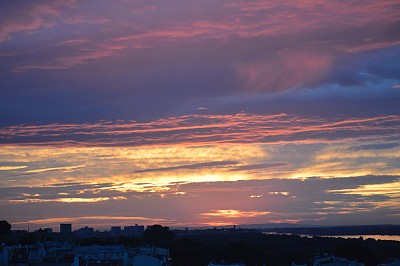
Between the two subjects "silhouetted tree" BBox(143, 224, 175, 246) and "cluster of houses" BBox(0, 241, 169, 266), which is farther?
"silhouetted tree" BBox(143, 224, 175, 246)

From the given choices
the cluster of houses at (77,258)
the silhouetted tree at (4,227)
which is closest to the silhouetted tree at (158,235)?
the silhouetted tree at (4,227)

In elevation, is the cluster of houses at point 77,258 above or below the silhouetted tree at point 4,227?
below

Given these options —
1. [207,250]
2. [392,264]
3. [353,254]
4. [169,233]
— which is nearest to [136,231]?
[169,233]

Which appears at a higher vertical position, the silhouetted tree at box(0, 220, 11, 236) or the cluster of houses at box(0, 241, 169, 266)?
the silhouetted tree at box(0, 220, 11, 236)

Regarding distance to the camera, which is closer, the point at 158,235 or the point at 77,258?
the point at 77,258

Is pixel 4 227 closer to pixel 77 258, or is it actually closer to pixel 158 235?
pixel 158 235

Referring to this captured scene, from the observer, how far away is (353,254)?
9144 centimetres

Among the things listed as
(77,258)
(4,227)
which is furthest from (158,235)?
(77,258)

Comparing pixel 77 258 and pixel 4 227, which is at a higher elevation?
pixel 4 227

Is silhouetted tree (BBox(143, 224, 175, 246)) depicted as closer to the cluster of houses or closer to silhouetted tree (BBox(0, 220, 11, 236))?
silhouetted tree (BBox(0, 220, 11, 236))

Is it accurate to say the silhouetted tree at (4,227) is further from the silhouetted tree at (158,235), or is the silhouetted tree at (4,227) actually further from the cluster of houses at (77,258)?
the cluster of houses at (77,258)

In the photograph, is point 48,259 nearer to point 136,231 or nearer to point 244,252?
point 244,252

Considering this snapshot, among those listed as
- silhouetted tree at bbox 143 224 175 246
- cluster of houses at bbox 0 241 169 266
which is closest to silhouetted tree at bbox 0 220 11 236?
silhouetted tree at bbox 143 224 175 246

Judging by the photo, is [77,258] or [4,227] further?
[4,227]
